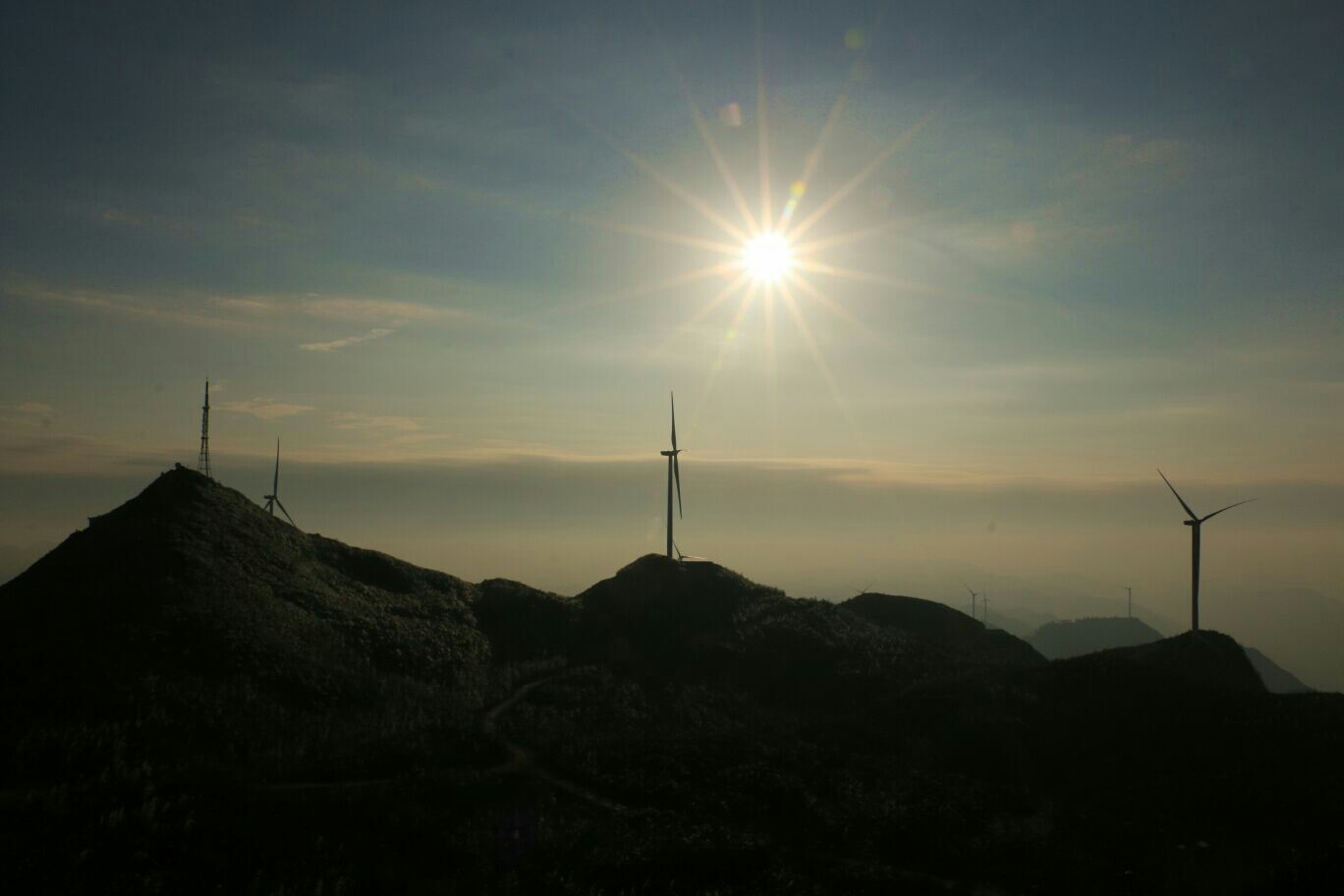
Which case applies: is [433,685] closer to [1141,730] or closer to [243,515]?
[243,515]

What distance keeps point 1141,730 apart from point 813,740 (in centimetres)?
1642

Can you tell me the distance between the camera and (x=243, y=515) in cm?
6588

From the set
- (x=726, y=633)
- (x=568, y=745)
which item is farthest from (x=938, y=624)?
(x=568, y=745)

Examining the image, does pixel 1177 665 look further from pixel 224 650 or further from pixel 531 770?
pixel 224 650

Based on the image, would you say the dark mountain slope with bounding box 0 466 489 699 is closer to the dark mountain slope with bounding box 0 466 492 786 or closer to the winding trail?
the dark mountain slope with bounding box 0 466 492 786

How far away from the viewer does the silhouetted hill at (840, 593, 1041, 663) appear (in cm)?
8350

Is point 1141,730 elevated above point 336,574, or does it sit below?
below

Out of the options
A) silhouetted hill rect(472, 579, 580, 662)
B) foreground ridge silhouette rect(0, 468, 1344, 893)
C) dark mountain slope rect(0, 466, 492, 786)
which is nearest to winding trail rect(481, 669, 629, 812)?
foreground ridge silhouette rect(0, 468, 1344, 893)

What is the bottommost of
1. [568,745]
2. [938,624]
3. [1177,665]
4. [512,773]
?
[512,773]

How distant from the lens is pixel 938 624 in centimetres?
8781

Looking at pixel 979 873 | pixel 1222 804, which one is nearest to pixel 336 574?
pixel 979 873

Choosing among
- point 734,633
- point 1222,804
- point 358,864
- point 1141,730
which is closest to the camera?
point 358,864

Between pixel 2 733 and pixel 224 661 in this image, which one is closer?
pixel 2 733

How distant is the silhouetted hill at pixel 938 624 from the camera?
83500 millimetres
